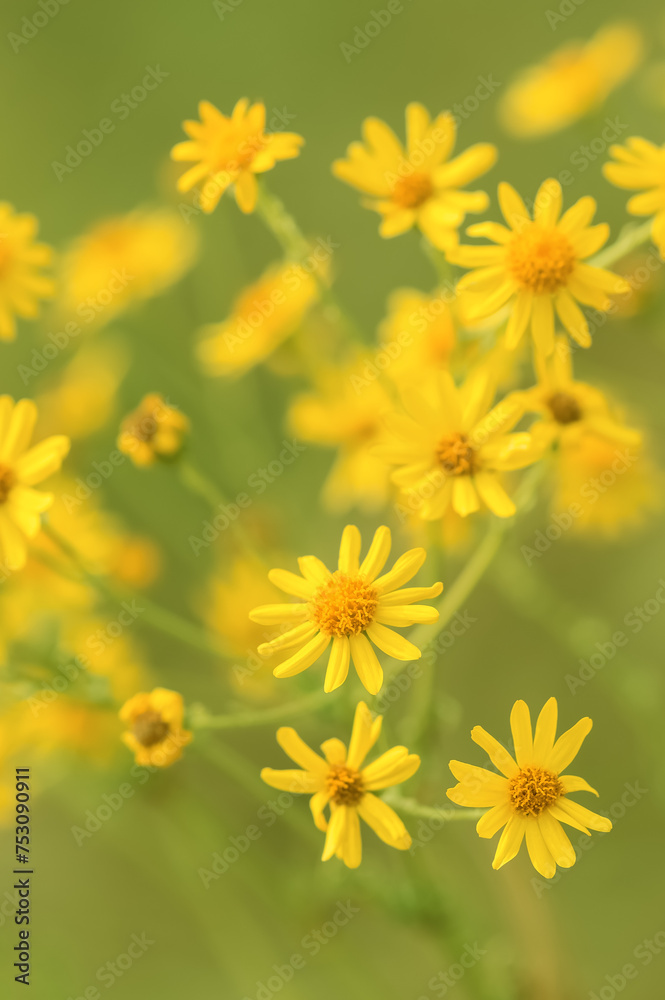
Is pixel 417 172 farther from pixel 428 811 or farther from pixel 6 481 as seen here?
pixel 428 811

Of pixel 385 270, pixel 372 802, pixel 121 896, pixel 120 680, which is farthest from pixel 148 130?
pixel 372 802

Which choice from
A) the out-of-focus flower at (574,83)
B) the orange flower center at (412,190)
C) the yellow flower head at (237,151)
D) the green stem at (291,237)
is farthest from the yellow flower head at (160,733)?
the out-of-focus flower at (574,83)

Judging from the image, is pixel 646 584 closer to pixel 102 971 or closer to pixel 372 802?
pixel 372 802

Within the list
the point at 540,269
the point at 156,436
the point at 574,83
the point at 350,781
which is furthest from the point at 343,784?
the point at 574,83

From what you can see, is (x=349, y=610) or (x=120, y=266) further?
(x=120, y=266)

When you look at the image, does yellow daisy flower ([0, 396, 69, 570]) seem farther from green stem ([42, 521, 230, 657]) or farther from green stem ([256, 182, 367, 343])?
green stem ([256, 182, 367, 343])

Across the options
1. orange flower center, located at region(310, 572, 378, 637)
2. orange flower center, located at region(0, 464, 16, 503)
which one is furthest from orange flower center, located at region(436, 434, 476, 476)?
orange flower center, located at region(0, 464, 16, 503)

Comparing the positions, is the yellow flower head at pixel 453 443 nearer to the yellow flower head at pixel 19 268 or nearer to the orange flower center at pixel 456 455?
the orange flower center at pixel 456 455
